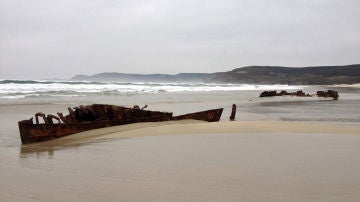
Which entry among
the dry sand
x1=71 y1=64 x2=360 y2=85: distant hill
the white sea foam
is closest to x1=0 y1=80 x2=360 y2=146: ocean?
the white sea foam

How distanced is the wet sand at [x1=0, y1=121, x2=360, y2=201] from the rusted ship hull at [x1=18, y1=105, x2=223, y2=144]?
0.31 m

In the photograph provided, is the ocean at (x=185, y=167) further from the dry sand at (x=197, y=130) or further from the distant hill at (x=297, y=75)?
the distant hill at (x=297, y=75)

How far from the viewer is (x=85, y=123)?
801 cm

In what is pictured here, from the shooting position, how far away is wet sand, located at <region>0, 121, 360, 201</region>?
338cm

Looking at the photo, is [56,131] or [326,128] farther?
[326,128]

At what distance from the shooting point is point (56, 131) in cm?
748

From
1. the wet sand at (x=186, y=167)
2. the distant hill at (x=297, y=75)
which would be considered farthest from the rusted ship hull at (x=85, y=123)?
the distant hill at (x=297, y=75)

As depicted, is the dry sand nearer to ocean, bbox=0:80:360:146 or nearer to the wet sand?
the wet sand

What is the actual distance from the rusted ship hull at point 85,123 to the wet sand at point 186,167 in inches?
12.0

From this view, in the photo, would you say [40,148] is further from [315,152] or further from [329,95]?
[329,95]

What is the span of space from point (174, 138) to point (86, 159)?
2267mm

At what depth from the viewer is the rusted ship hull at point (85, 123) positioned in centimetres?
704

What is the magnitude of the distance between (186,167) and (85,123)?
4147mm

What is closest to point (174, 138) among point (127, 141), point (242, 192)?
point (127, 141)
